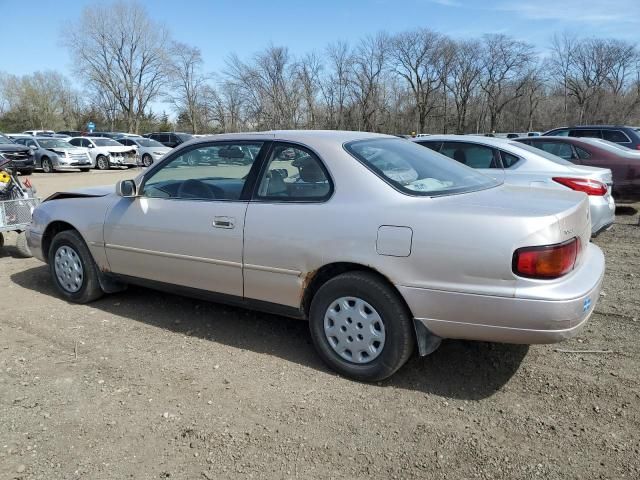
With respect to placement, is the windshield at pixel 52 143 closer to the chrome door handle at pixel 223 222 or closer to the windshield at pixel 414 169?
the chrome door handle at pixel 223 222

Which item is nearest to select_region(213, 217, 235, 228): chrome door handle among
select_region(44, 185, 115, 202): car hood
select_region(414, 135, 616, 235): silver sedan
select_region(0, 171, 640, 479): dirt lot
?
select_region(0, 171, 640, 479): dirt lot

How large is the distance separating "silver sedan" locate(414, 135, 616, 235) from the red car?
2.61 m

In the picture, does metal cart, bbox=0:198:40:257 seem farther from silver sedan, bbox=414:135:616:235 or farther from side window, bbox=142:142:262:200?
silver sedan, bbox=414:135:616:235

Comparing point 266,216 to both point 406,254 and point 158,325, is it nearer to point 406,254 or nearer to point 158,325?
point 406,254

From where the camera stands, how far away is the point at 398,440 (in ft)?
9.03

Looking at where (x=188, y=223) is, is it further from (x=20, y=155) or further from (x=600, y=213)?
(x=20, y=155)

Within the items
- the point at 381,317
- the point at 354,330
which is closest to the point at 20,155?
the point at 354,330

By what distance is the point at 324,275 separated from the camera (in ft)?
11.3

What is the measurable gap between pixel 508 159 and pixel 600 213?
53.3 inches

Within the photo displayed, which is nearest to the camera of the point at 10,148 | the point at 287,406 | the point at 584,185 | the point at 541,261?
the point at 541,261

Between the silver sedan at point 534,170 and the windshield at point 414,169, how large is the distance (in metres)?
2.68

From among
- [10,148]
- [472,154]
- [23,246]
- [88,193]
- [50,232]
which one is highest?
[10,148]

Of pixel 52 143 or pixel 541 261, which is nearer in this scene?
pixel 541 261

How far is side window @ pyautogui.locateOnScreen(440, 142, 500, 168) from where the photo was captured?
23.8 ft
